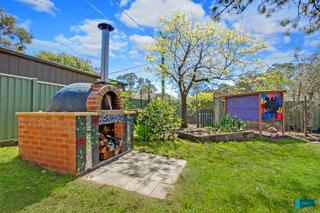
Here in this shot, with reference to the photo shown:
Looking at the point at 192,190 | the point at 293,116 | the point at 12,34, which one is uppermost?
the point at 12,34

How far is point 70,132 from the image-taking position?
2.79 metres

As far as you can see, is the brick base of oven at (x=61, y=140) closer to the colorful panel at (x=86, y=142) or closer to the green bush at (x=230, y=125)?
the colorful panel at (x=86, y=142)

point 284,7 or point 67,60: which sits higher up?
point 67,60

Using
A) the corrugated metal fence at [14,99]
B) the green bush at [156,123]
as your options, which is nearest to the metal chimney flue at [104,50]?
the corrugated metal fence at [14,99]

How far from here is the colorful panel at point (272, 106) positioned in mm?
7266

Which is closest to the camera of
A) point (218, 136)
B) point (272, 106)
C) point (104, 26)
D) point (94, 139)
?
point (94, 139)

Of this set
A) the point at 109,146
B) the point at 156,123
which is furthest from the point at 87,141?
the point at 156,123

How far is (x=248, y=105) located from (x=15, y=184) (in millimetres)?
7860

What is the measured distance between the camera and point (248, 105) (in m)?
7.76

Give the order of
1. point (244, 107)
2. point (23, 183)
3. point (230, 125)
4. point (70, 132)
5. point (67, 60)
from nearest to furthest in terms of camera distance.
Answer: point (23, 183)
point (70, 132)
point (230, 125)
point (244, 107)
point (67, 60)

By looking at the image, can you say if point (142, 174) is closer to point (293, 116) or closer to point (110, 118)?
point (110, 118)

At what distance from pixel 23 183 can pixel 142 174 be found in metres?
1.68

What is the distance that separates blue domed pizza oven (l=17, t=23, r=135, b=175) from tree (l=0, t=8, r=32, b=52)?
15.5 meters

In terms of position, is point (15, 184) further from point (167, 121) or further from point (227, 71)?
point (227, 71)
